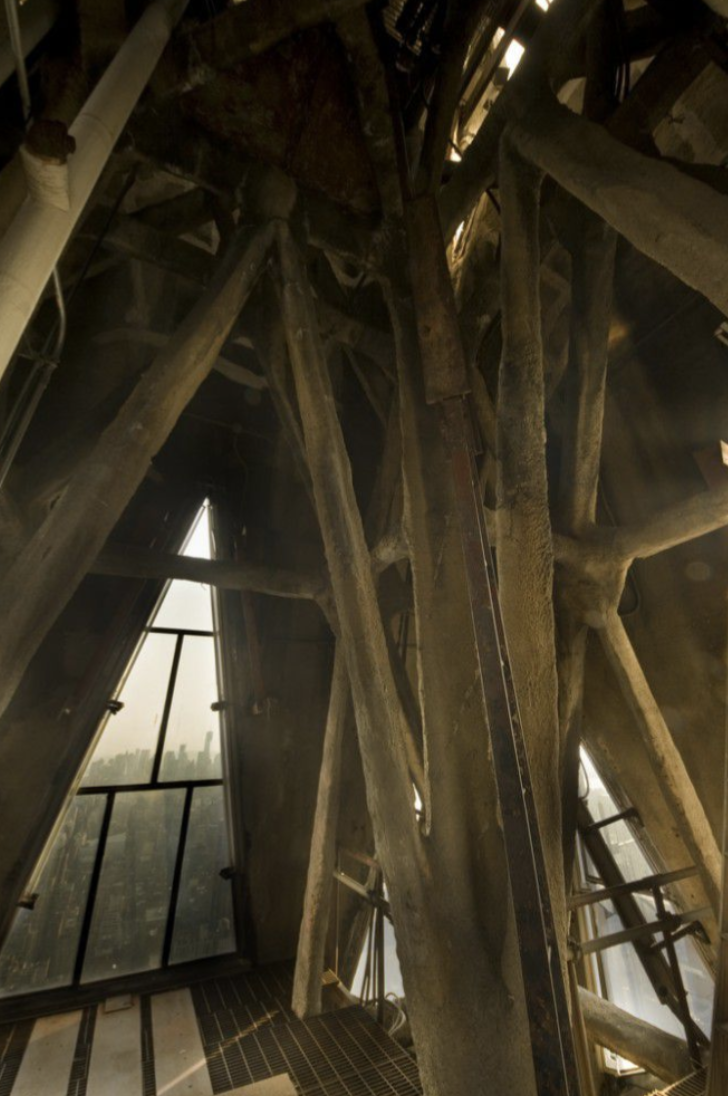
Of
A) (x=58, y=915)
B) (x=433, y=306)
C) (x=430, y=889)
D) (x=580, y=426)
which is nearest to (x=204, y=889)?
(x=58, y=915)

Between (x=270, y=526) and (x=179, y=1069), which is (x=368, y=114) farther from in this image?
(x=179, y=1069)

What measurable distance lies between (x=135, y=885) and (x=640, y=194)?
6.95 metres

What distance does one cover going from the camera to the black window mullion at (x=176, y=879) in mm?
5031

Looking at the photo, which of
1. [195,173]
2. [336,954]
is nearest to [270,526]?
[195,173]

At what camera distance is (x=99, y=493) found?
6.70 feet

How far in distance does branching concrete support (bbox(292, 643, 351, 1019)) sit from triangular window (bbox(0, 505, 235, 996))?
71.7 inches

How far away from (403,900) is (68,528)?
1921mm

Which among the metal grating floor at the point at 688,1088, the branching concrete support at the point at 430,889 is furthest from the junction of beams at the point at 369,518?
the metal grating floor at the point at 688,1088

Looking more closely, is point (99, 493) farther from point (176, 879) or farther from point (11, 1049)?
point (176, 879)

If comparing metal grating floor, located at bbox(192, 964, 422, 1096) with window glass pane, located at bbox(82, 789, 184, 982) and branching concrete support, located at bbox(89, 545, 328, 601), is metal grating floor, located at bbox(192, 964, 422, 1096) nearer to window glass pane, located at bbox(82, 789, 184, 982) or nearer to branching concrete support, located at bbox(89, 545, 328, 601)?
window glass pane, located at bbox(82, 789, 184, 982)

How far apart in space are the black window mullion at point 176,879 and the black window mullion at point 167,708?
1.47 feet

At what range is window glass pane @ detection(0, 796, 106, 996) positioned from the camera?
14.4 feet

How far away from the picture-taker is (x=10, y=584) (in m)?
1.82

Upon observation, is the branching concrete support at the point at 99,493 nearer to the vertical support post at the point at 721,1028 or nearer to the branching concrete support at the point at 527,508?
the branching concrete support at the point at 527,508
